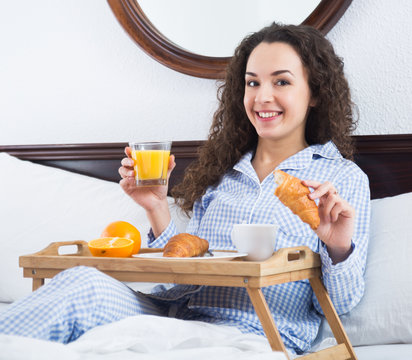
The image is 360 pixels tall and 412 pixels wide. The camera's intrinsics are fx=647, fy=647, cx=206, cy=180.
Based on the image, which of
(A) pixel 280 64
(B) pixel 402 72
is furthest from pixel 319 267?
(B) pixel 402 72

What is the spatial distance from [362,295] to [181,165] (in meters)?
0.75

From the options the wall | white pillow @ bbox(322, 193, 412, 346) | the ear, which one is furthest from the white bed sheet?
the wall

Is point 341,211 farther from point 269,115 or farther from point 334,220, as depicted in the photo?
point 269,115

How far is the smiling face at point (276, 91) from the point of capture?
5.17 ft

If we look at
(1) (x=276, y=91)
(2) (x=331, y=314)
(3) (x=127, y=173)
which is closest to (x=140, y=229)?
(3) (x=127, y=173)

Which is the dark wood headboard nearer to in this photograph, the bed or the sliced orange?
the bed

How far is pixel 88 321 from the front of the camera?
114cm

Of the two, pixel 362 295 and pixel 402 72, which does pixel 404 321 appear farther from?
pixel 402 72

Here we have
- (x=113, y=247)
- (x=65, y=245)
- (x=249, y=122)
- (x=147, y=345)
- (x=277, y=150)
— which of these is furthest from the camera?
(x=249, y=122)

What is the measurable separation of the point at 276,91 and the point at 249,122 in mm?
229

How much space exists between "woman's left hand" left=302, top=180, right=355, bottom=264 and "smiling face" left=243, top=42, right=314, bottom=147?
0.35 m

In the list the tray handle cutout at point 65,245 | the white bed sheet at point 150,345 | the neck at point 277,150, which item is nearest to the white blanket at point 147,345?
the white bed sheet at point 150,345

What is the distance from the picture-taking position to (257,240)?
123cm

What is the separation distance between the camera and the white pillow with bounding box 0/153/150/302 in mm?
1862
